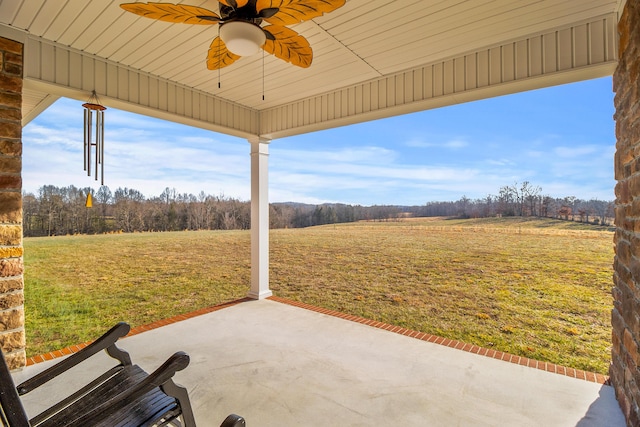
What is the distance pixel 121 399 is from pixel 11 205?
216 centimetres

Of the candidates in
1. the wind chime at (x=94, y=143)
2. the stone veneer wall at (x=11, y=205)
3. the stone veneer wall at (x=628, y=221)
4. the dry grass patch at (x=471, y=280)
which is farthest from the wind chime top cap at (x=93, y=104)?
the dry grass patch at (x=471, y=280)

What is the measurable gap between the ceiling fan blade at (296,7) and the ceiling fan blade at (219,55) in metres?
0.49

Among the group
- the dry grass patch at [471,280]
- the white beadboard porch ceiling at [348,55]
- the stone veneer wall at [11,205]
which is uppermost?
the white beadboard porch ceiling at [348,55]

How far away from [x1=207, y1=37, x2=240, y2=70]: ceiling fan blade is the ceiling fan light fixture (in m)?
0.32

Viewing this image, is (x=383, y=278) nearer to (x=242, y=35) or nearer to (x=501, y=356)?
(x=501, y=356)

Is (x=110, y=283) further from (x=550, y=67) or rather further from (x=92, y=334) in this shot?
(x=550, y=67)

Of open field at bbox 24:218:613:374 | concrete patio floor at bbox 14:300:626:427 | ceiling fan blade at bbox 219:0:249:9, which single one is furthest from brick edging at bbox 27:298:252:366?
ceiling fan blade at bbox 219:0:249:9

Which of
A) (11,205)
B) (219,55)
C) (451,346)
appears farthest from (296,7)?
(451,346)

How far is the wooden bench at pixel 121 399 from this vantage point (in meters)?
1.20

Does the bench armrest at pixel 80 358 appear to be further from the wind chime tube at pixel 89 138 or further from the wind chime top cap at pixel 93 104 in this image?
the wind chime top cap at pixel 93 104

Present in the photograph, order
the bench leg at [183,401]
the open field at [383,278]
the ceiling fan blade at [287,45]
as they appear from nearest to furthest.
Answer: the bench leg at [183,401] < the ceiling fan blade at [287,45] < the open field at [383,278]

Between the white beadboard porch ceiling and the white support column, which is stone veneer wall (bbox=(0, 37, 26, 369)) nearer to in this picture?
the white beadboard porch ceiling

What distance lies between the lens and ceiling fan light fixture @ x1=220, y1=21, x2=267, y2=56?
1.64m

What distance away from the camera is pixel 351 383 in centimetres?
241
